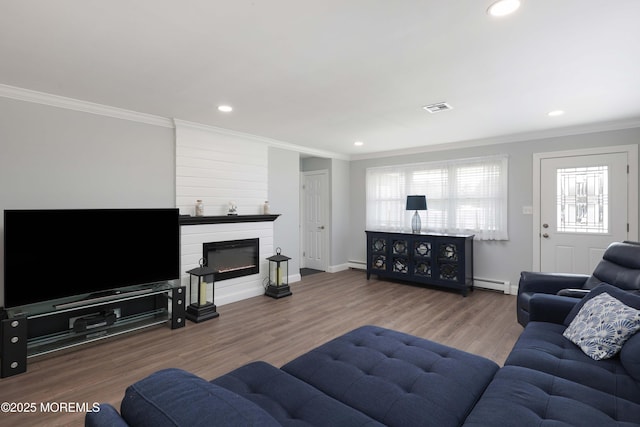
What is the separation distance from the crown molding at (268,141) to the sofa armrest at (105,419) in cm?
366

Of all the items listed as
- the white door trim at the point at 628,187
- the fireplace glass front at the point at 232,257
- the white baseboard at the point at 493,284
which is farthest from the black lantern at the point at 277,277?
the white door trim at the point at 628,187

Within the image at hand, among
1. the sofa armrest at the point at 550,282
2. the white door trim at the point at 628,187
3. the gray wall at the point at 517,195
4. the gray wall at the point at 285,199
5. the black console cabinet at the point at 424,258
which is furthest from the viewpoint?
the gray wall at the point at 285,199

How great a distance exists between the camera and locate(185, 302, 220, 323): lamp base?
3.71m

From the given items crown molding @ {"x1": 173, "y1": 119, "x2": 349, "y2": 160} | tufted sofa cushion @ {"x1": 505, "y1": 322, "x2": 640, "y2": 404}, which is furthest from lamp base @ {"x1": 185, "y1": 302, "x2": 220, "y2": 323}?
tufted sofa cushion @ {"x1": 505, "y1": 322, "x2": 640, "y2": 404}

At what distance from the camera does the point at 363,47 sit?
2193mm

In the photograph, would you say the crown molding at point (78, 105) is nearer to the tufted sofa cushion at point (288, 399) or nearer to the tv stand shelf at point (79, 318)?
the tv stand shelf at point (79, 318)

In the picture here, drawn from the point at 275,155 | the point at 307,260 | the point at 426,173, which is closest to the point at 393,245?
the point at 426,173

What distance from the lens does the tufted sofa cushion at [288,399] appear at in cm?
128

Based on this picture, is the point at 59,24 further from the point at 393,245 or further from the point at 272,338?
Result: the point at 393,245

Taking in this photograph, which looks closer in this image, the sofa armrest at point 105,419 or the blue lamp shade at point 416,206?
the sofa armrest at point 105,419

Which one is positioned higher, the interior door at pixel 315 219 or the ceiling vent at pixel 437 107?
the ceiling vent at pixel 437 107

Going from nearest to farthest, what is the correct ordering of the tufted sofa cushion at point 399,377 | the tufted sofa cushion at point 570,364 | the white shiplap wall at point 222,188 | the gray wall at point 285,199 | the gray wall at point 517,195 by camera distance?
1. the tufted sofa cushion at point 399,377
2. the tufted sofa cushion at point 570,364
3. the white shiplap wall at point 222,188
4. the gray wall at point 517,195
5. the gray wall at point 285,199

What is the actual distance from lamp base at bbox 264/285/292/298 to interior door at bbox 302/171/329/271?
6.04 ft

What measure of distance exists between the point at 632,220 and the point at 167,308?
18.8 ft
